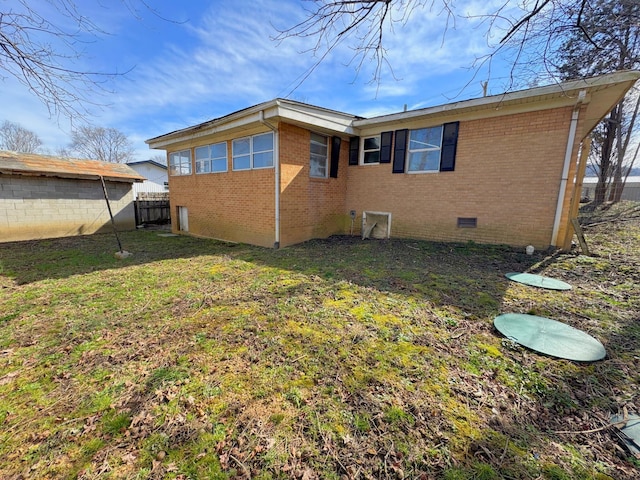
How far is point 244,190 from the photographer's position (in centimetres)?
834

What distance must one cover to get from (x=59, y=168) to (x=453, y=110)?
1379 cm

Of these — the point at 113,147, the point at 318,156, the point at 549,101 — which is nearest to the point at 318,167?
the point at 318,156

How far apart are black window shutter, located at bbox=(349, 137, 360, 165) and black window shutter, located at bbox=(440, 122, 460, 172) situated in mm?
2781

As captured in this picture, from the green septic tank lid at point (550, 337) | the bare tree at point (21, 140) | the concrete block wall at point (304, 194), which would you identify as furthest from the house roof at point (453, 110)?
the bare tree at point (21, 140)

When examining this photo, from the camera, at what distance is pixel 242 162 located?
27.5 ft

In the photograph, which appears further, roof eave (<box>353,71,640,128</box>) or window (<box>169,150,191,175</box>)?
window (<box>169,150,191,175</box>)

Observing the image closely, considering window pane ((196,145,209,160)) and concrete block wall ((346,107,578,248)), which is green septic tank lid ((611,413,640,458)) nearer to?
concrete block wall ((346,107,578,248))

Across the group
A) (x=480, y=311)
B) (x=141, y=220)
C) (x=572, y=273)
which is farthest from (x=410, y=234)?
(x=141, y=220)

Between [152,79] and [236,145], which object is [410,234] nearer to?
[236,145]

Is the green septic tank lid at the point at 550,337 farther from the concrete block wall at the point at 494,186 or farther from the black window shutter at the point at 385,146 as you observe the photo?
the black window shutter at the point at 385,146

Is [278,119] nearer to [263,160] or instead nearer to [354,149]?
[263,160]

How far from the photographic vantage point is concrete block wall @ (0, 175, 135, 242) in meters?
9.02

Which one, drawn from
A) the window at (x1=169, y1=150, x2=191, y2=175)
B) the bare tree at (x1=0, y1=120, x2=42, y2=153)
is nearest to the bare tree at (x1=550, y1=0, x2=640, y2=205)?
the window at (x1=169, y1=150, x2=191, y2=175)

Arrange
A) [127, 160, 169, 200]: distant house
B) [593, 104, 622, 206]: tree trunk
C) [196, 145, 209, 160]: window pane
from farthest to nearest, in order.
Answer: [127, 160, 169, 200]: distant house < [593, 104, 622, 206]: tree trunk < [196, 145, 209, 160]: window pane
